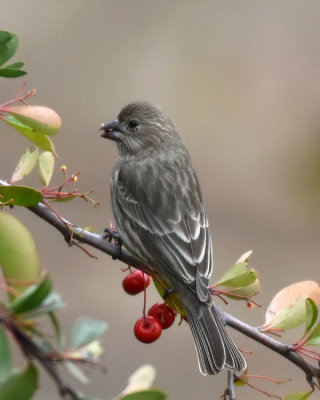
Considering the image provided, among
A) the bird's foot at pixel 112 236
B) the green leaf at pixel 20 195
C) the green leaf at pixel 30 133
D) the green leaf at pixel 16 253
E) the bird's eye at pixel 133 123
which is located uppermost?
the green leaf at pixel 30 133

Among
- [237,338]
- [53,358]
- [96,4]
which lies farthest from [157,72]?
[53,358]

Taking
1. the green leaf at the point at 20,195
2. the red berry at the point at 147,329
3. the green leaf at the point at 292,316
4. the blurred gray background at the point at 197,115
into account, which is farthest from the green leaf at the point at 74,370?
the blurred gray background at the point at 197,115

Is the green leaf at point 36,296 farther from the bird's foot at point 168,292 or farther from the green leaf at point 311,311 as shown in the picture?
the bird's foot at point 168,292

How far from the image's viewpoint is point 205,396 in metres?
7.59

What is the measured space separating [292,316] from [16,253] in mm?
1079

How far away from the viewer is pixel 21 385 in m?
1.42

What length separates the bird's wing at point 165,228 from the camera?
12.4ft

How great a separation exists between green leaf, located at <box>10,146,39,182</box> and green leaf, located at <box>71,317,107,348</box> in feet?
4.04

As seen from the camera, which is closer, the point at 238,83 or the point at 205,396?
the point at 205,396

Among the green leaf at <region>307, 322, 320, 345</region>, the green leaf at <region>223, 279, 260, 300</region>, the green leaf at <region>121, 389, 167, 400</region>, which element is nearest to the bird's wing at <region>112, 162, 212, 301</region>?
the green leaf at <region>223, 279, 260, 300</region>

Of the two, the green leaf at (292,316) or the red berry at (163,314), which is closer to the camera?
the green leaf at (292,316)

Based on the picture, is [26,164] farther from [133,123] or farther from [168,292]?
[133,123]

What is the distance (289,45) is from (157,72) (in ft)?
6.16

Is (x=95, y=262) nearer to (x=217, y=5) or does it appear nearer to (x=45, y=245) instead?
(x=45, y=245)
